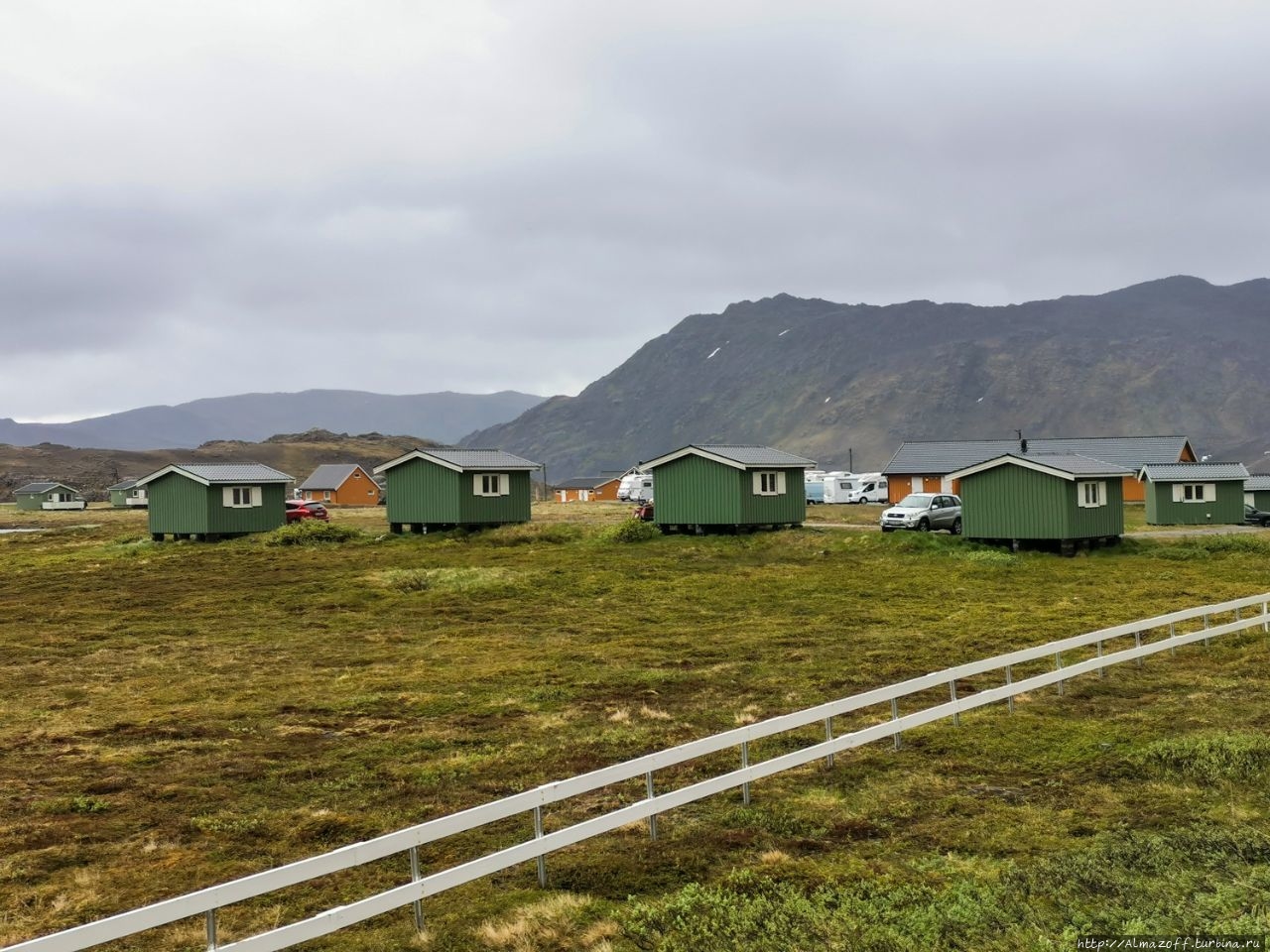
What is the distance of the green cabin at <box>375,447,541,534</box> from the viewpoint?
42312mm

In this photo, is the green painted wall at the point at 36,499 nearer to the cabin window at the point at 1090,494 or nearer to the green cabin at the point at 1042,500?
the green cabin at the point at 1042,500

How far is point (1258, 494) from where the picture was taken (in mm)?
55969

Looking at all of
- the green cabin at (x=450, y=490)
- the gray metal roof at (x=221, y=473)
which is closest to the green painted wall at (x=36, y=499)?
the gray metal roof at (x=221, y=473)

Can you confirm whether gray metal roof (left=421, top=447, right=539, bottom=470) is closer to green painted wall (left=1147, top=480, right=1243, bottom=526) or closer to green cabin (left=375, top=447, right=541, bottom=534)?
green cabin (left=375, top=447, right=541, bottom=534)

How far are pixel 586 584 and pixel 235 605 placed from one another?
952 cm

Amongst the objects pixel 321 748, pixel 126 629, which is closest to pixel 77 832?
pixel 321 748

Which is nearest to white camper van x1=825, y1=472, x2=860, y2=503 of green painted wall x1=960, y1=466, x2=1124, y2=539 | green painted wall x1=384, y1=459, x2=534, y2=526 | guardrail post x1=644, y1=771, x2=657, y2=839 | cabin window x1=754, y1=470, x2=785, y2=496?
cabin window x1=754, y1=470, x2=785, y2=496

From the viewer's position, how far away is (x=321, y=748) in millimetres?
13133

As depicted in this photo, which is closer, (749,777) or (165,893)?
(165,893)

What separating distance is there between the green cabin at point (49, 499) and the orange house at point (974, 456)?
252 feet

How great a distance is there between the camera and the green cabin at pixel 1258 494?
182 feet

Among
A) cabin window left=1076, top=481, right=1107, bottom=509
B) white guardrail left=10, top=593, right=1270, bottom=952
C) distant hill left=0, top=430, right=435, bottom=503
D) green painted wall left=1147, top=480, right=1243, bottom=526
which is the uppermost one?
distant hill left=0, top=430, right=435, bottom=503

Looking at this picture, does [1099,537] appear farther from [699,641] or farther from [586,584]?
[699,641]

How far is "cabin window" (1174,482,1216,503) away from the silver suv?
13.0 meters
